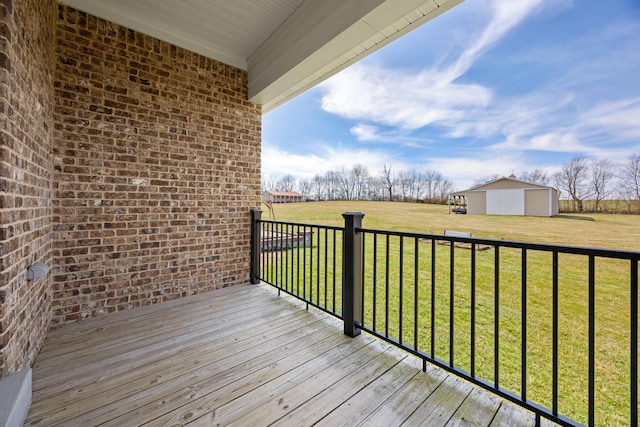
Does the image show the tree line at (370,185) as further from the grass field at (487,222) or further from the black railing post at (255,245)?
the black railing post at (255,245)

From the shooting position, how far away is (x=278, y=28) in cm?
285

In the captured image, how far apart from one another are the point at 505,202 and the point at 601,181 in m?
2.46

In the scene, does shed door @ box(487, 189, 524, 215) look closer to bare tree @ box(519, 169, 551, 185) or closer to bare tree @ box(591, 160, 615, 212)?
bare tree @ box(519, 169, 551, 185)

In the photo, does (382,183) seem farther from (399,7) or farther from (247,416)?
(247,416)

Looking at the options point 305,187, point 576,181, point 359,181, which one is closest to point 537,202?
point 576,181

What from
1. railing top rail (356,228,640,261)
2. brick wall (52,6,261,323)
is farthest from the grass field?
brick wall (52,6,261,323)

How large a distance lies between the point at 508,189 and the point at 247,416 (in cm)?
650

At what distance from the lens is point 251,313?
100 inches

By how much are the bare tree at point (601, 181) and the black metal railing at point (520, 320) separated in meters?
0.83

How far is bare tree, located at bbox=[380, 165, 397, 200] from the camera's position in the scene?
6945 mm

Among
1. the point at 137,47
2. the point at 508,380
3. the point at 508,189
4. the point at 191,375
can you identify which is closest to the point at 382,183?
the point at 508,189

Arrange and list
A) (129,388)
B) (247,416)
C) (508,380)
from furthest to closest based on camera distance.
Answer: (508,380)
(129,388)
(247,416)

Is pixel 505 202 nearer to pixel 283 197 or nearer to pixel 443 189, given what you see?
pixel 443 189

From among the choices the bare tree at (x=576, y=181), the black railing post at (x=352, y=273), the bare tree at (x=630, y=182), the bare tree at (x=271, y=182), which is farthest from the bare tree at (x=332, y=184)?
the bare tree at (x=630, y=182)
